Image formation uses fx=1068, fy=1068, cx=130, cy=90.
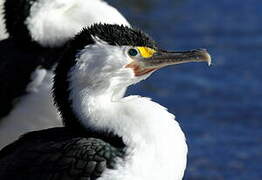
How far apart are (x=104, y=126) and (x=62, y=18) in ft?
7.46

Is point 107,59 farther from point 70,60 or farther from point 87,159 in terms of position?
point 87,159

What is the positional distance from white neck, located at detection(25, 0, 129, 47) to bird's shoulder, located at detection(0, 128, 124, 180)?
2.06 metres

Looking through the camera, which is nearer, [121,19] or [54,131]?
[54,131]

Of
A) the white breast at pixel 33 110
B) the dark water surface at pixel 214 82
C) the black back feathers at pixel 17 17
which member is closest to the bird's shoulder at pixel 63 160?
the white breast at pixel 33 110

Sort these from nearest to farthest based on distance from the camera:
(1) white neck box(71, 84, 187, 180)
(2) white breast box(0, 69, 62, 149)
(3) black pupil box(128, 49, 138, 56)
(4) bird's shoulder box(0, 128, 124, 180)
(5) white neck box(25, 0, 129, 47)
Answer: (4) bird's shoulder box(0, 128, 124, 180) < (1) white neck box(71, 84, 187, 180) < (3) black pupil box(128, 49, 138, 56) < (2) white breast box(0, 69, 62, 149) < (5) white neck box(25, 0, 129, 47)

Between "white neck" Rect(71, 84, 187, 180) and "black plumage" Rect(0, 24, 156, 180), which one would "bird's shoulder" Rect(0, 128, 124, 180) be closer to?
"black plumage" Rect(0, 24, 156, 180)

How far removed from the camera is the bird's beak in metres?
7.06

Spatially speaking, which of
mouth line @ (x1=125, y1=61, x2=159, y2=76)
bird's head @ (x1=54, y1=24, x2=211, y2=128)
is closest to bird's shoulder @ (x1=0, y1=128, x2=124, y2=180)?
bird's head @ (x1=54, y1=24, x2=211, y2=128)

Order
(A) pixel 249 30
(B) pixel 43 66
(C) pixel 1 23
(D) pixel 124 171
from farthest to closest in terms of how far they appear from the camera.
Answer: (A) pixel 249 30
(C) pixel 1 23
(B) pixel 43 66
(D) pixel 124 171

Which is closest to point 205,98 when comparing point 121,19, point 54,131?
point 121,19

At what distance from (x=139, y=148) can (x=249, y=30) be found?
20.6ft

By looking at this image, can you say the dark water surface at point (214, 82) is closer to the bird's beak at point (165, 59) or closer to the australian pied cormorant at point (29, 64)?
the australian pied cormorant at point (29, 64)

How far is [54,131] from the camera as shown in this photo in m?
7.23

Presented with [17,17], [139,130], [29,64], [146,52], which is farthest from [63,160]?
[17,17]
